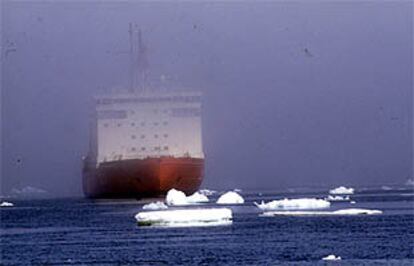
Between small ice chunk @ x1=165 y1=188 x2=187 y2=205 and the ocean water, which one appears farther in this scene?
small ice chunk @ x1=165 y1=188 x2=187 y2=205

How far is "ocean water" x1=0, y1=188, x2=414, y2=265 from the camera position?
36.4 meters

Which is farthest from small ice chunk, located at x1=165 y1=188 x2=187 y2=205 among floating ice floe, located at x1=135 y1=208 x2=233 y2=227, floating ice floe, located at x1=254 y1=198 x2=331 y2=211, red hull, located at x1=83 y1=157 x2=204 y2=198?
floating ice floe, located at x1=135 y1=208 x2=233 y2=227

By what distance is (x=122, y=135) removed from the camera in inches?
3406

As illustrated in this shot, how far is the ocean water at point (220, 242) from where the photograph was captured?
36406mm

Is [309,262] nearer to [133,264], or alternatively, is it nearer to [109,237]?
[133,264]

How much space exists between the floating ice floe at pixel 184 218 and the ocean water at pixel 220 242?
679mm

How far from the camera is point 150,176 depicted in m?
83.5

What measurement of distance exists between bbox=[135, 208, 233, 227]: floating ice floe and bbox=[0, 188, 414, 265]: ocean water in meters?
0.68

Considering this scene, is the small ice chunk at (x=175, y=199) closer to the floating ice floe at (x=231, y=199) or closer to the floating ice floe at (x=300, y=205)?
the floating ice floe at (x=231, y=199)

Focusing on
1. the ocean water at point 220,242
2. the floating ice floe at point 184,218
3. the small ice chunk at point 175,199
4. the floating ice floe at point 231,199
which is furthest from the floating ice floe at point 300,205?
the floating ice floe at point 184,218

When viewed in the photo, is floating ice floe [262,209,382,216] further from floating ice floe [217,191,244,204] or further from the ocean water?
floating ice floe [217,191,244,204]

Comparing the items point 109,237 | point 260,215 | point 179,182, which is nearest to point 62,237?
point 109,237

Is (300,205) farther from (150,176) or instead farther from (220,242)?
(220,242)

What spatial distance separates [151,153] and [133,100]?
463cm
